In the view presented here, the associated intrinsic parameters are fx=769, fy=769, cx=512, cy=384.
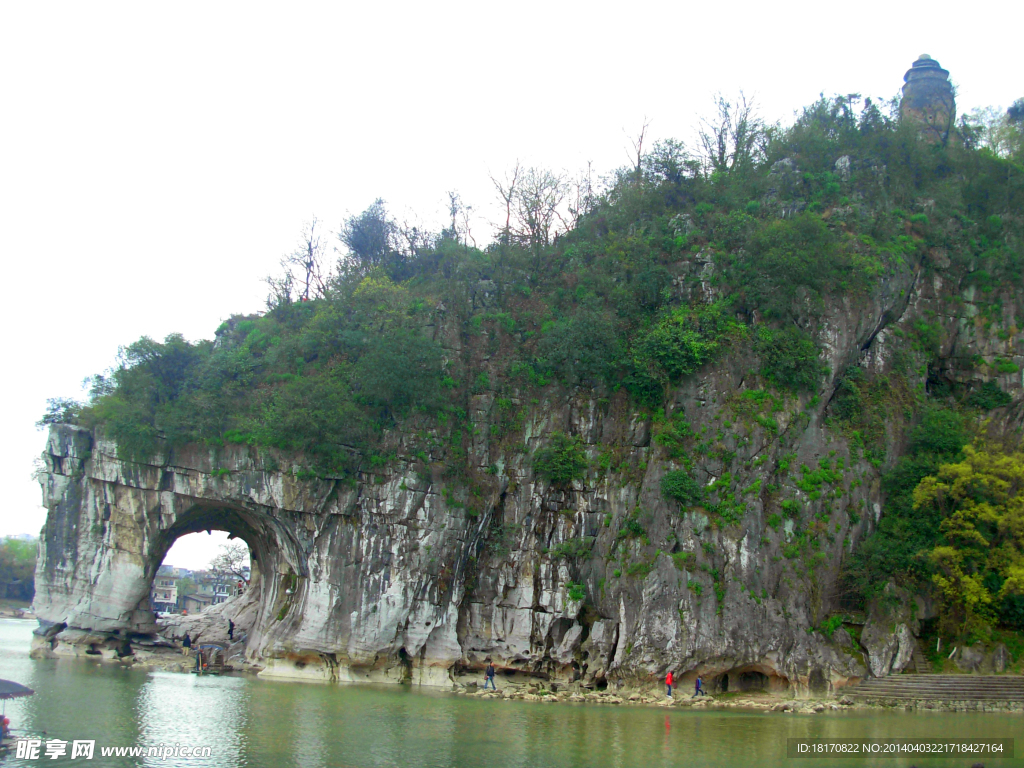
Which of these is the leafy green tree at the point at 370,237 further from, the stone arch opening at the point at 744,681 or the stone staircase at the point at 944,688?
the stone staircase at the point at 944,688

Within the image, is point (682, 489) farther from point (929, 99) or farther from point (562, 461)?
point (929, 99)

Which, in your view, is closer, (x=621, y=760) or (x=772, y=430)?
(x=621, y=760)

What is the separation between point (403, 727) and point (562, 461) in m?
12.3

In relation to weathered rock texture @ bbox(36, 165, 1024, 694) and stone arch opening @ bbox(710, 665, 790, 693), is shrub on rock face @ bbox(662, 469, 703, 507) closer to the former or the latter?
weathered rock texture @ bbox(36, 165, 1024, 694)

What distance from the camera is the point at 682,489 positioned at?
79.4 feet

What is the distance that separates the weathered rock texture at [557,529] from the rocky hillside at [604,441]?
85mm

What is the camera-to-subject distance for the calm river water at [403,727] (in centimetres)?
1270

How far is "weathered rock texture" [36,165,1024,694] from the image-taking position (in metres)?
23.2

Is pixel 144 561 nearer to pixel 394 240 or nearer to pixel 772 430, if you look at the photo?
pixel 394 240

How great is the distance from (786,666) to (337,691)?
13004mm

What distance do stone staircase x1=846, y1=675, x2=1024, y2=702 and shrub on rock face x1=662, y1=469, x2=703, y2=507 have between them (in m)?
6.93

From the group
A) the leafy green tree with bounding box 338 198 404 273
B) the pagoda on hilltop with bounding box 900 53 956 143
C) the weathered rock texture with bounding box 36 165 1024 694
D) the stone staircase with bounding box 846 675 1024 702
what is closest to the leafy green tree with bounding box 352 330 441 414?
the weathered rock texture with bounding box 36 165 1024 694

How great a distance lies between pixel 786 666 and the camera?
22.2 meters

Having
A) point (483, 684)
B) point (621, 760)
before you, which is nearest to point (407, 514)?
point (483, 684)
